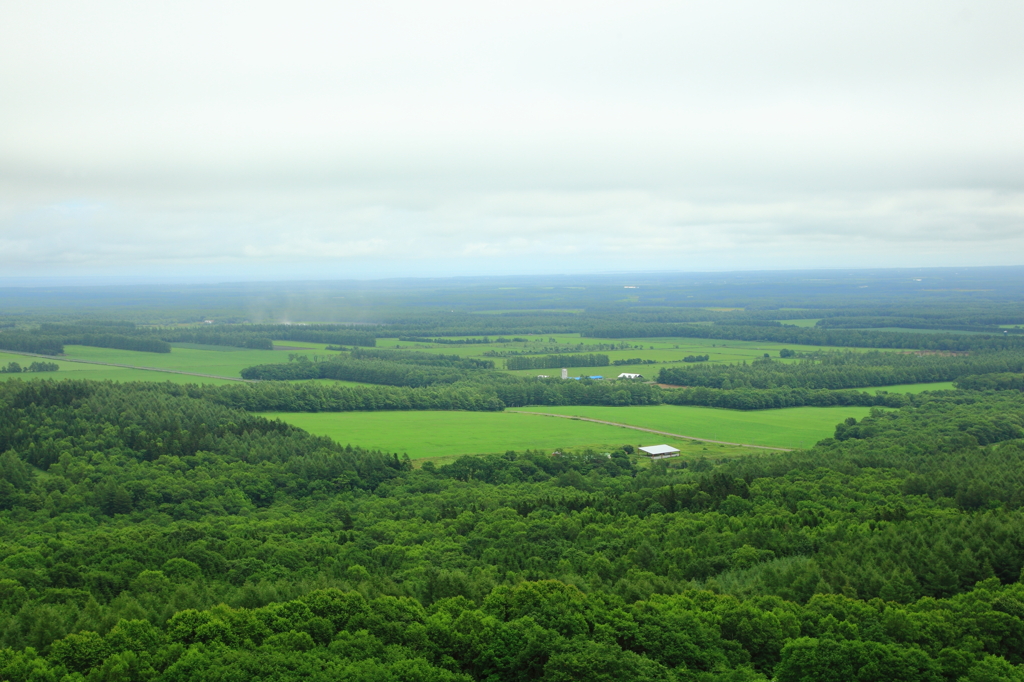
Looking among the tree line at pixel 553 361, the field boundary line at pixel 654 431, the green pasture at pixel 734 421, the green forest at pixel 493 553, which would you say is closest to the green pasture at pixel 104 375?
the green forest at pixel 493 553

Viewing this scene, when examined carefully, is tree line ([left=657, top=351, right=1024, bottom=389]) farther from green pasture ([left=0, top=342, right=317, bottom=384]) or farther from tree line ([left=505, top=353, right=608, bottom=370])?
green pasture ([left=0, top=342, right=317, bottom=384])

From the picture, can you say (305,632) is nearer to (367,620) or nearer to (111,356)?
(367,620)

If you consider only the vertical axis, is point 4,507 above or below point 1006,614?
below

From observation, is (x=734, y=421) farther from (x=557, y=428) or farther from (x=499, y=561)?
(x=499, y=561)

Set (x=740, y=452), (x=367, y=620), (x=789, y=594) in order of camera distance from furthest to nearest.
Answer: (x=740, y=452), (x=789, y=594), (x=367, y=620)

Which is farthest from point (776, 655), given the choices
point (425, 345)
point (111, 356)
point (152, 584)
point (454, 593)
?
point (425, 345)

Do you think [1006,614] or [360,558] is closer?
[1006,614]

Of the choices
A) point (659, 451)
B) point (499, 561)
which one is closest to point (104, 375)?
point (659, 451)
